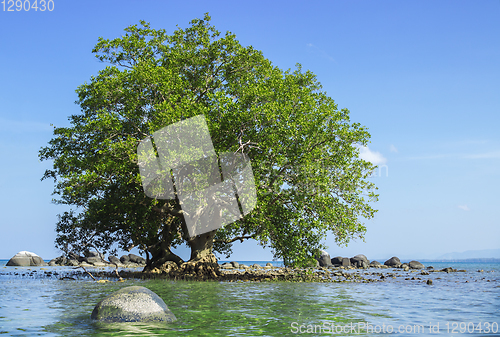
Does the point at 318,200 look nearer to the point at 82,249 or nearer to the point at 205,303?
the point at 205,303

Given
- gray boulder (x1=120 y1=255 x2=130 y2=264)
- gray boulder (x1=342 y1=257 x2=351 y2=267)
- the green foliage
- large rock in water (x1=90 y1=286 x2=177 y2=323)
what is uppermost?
the green foliage

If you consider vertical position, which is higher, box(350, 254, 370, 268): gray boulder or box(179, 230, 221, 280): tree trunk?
box(179, 230, 221, 280): tree trunk

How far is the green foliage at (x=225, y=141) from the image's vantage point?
26.1 metres

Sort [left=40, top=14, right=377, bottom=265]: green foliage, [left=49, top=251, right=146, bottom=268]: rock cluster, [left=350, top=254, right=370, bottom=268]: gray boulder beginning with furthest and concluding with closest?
[left=350, top=254, right=370, bottom=268]: gray boulder < [left=49, top=251, right=146, bottom=268]: rock cluster < [left=40, top=14, right=377, bottom=265]: green foliage

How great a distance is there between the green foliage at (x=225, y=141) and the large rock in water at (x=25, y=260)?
39631 millimetres

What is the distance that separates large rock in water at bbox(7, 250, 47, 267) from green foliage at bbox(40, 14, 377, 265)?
1560 inches

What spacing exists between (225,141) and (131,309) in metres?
16.8

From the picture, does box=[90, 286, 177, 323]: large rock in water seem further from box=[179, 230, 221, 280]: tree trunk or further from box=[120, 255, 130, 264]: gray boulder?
box=[120, 255, 130, 264]: gray boulder

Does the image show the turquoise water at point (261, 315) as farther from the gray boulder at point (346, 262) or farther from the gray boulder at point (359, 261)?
the gray boulder at point (346, 262)

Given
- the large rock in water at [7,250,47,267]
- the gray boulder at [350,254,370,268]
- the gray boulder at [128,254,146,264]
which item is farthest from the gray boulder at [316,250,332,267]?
the large rock in water at [7,250,47,267]

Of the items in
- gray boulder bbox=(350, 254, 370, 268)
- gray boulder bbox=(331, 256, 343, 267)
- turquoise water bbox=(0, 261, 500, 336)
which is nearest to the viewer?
turquoise water bbox=(0, 261, 500, 336)

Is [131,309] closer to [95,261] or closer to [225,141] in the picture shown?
[225,141]

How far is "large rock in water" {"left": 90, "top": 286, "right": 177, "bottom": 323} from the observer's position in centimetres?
1162

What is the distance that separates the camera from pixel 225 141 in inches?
1083
